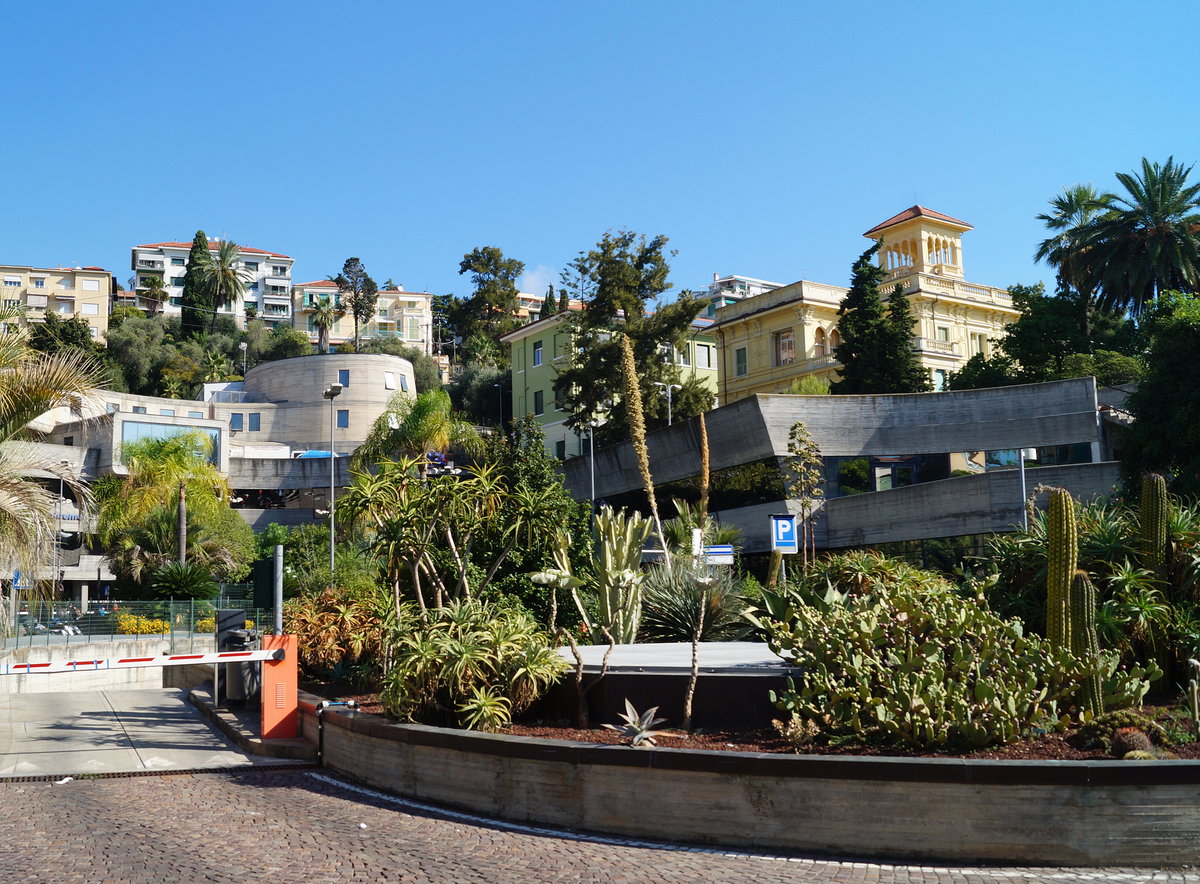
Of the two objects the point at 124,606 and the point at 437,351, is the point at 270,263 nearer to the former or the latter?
the point at 437,351

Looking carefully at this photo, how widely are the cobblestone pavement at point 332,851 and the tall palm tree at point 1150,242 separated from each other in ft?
163

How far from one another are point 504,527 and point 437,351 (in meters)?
138

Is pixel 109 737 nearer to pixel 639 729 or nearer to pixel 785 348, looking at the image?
pixel 639 729

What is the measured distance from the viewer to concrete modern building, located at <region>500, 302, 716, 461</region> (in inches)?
2662

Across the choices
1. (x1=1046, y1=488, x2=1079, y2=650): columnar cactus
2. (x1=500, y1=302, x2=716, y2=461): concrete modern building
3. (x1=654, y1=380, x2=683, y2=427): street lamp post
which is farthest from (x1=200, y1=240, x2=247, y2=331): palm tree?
(x1=1046, y1=488, x2=1079, y2=650): columnar cactus

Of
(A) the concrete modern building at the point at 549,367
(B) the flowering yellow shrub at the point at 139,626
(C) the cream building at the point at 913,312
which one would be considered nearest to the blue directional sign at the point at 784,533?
(B) the flowering yellow shrub at the point at 139,626

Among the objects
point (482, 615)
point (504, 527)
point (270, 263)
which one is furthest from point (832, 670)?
point (270, 263)

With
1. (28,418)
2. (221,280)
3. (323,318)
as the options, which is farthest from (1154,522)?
(221,280)

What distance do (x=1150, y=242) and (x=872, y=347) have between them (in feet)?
45.2

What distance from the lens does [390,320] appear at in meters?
148

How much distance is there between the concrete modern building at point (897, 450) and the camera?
35.1 m

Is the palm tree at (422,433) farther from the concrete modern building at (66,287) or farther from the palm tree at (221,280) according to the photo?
the concrete modern building at (66,287)

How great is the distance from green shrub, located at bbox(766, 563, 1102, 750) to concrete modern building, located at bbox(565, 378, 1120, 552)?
2393 centimetres

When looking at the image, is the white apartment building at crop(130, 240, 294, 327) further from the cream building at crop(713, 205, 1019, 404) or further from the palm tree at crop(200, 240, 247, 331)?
the cream building at crop(713, 205, 1019, 404)
